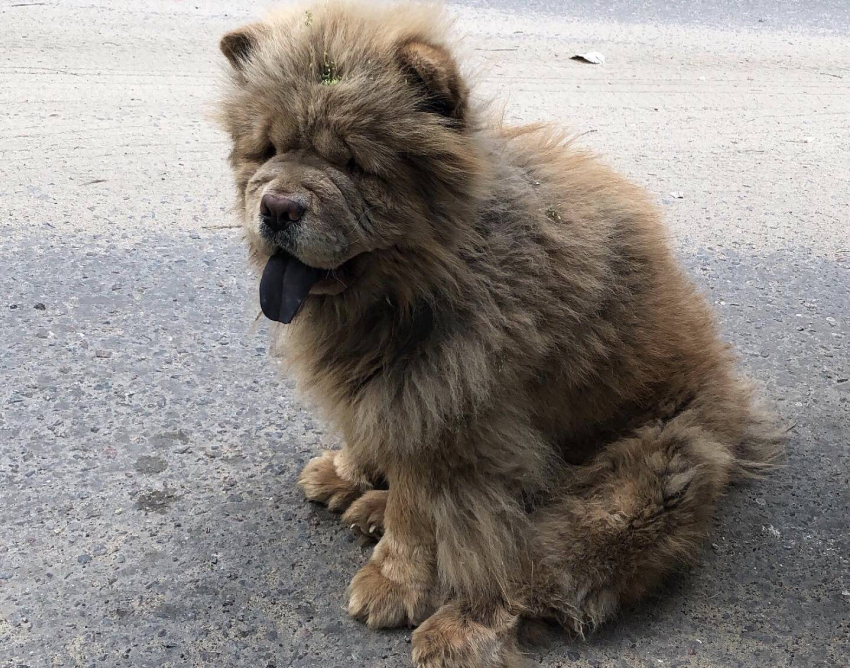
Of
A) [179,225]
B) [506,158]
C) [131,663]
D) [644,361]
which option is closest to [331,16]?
[506,158]

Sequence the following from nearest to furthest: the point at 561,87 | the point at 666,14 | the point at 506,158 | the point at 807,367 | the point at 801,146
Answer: the point at 506,158 < the point at 807,367 < the point at 801,146 < the point at 561,87 < the point at 666,14

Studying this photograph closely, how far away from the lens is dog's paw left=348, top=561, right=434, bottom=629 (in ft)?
9.99

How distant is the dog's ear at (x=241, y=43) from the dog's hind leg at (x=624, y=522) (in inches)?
74.6

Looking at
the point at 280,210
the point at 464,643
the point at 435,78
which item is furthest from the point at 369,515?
the point at 435,78

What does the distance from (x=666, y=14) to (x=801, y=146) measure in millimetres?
4410

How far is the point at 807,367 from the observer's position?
472 centimetres

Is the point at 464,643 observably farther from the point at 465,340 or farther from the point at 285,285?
the point at 285,285

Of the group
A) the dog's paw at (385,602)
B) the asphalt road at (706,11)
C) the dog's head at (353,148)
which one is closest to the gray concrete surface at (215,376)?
the dog's paw at (385,602)

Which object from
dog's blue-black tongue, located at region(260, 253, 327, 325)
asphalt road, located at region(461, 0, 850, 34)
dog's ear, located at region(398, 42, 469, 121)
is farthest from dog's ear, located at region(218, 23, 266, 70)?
asphalt road, located at region(461, 0, 850, 34)

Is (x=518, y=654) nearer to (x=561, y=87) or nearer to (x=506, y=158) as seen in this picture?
(x=506, y=158)

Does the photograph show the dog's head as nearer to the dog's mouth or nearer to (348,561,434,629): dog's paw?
the dog's mouth

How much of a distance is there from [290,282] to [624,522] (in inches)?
55.1

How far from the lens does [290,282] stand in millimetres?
2873

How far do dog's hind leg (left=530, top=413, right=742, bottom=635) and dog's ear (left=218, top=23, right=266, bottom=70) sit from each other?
6.22 ft
